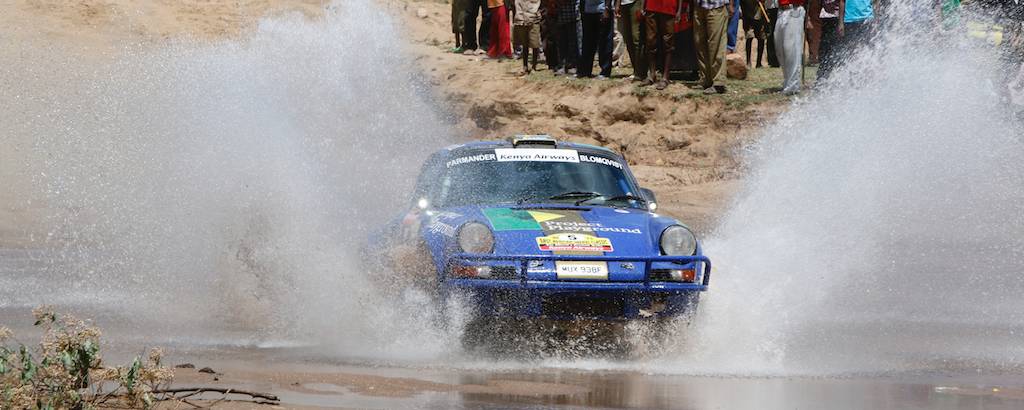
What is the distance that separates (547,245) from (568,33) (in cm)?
1072

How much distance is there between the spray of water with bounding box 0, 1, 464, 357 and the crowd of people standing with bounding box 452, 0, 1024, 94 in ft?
7.09

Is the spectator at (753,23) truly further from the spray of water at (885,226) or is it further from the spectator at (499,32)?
the spectator at (499,32)

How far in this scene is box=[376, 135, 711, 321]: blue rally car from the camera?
27.7 feet

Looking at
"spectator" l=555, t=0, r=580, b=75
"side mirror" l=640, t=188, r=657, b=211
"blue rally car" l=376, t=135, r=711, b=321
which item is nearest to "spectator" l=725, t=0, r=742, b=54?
"spectator" l=555, t=0, r=580, b=75

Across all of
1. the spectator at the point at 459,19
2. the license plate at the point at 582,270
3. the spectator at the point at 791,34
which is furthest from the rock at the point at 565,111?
the license plate at the point at 582,270

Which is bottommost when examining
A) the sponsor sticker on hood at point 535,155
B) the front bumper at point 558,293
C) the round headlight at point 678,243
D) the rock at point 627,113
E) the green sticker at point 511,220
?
the front bumper at point 558,293

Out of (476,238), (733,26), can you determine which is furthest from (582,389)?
(733,26)

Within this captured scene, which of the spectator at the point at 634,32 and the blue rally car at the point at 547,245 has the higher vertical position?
the spectator at the point at 634,32

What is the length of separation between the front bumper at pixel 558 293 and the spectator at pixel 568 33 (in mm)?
10371

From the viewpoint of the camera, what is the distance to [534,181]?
9.92 m

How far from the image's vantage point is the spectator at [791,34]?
52.6ft

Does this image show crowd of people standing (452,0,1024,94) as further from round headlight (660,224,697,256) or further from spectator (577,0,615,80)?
round headlight (660,224,697,256)

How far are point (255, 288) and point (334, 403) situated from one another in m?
3.86

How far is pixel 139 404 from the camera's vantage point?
602 cm
